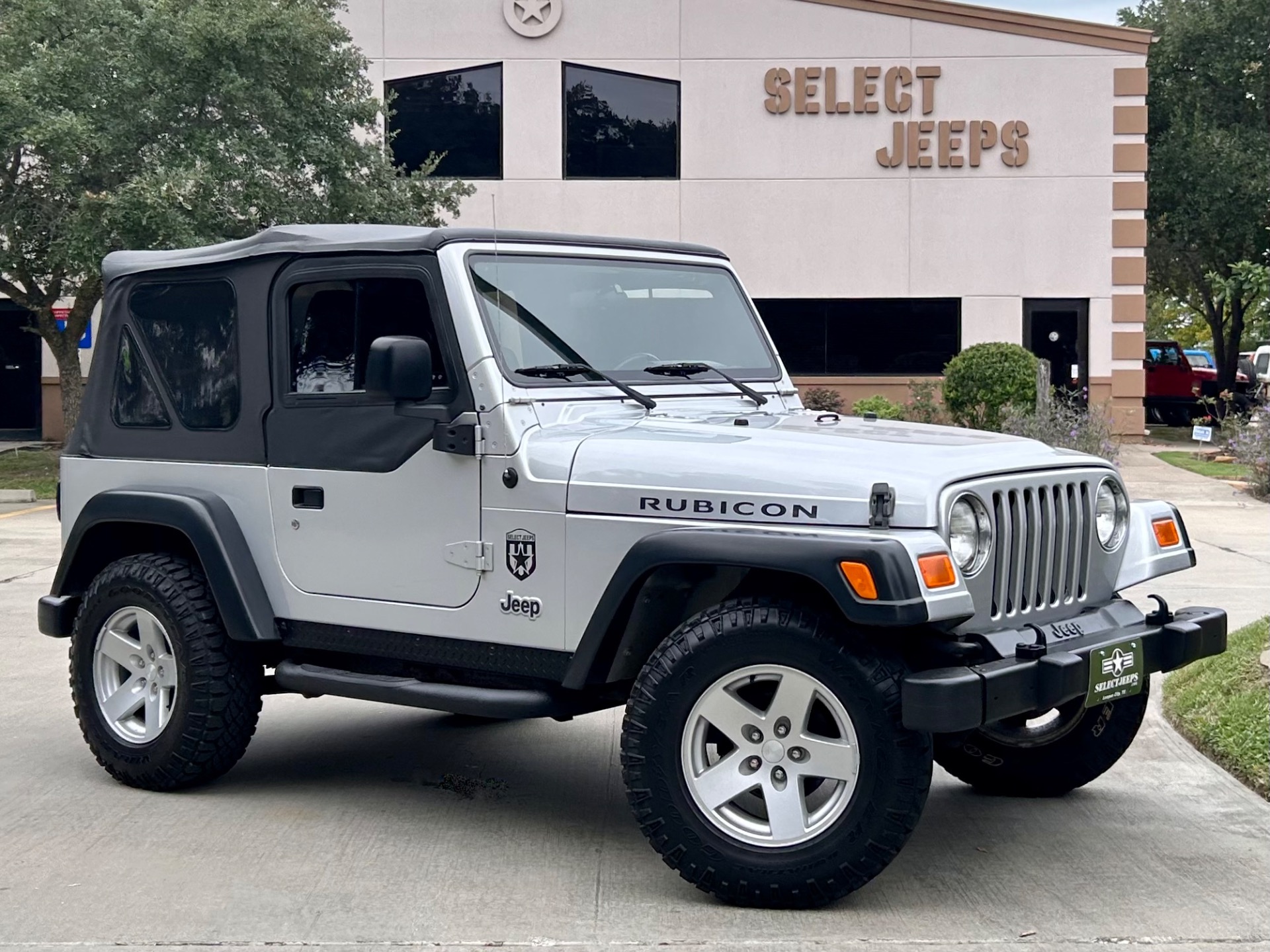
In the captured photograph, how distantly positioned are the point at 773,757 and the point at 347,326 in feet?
7.43

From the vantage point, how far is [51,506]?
57.3ft

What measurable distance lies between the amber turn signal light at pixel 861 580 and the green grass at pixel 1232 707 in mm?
2465

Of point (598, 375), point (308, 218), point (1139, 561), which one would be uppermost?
point (308, 218)

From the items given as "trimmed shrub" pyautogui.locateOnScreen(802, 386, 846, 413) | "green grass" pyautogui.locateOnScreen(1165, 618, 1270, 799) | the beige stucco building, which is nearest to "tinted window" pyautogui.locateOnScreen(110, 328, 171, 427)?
"green grass" pyautogui.locateOnScreen(1165, 618, 1270, 799)

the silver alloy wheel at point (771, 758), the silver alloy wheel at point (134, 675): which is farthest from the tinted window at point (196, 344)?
the silver alloy wheel at point (771, 758)

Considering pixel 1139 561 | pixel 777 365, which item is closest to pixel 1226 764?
pixel 1139 561

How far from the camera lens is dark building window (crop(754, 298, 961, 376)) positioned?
24938mm

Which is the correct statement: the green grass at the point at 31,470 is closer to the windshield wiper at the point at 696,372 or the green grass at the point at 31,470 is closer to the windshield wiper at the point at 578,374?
the windshield wiper at the point at 696,372

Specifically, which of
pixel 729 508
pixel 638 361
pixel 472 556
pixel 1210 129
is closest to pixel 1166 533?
pixel 729 508

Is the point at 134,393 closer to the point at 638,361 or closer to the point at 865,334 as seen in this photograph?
the point at 638,361

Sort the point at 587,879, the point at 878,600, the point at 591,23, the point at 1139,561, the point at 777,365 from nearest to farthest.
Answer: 1. the point at 878,600
2. the point at 587,879
3. the point at 1139,561
4. the point at 777,365
5. the point at 591,23

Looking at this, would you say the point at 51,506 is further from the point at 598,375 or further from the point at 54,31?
the point at 598,375

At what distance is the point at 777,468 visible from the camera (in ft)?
14.9

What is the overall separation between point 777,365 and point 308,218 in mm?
14678
